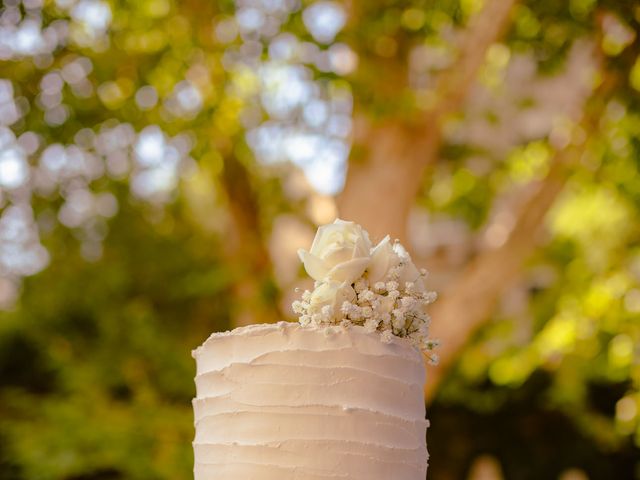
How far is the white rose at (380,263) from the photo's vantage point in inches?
102

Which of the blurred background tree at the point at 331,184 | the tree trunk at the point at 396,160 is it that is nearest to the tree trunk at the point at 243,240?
the blurred background tree at the point at 331,184

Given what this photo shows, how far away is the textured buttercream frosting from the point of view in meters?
2.46

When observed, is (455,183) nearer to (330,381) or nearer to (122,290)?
(122,290)

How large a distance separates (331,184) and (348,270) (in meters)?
5.25

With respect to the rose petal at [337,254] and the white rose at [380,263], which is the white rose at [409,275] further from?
the rose petal at [337,254]

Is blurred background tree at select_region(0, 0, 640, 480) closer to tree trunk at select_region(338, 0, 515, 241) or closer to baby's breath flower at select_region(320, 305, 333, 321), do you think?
tree trunk at select_region(338, 0, 515, 241)

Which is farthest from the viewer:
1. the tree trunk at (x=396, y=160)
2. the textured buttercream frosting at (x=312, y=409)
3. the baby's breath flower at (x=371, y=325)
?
the tree trunk at (x=396, y=160)

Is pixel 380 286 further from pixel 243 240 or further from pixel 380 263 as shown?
pixel 243 240

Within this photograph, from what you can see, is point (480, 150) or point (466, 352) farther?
point (466, 352)

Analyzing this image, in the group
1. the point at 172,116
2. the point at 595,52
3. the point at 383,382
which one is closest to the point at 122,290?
the point at 172,116

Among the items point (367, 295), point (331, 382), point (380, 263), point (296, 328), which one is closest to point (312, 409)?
point (331, 382)

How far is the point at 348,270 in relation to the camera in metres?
2.55

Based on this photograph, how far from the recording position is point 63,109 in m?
6.66

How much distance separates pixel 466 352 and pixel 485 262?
2.18 meters
